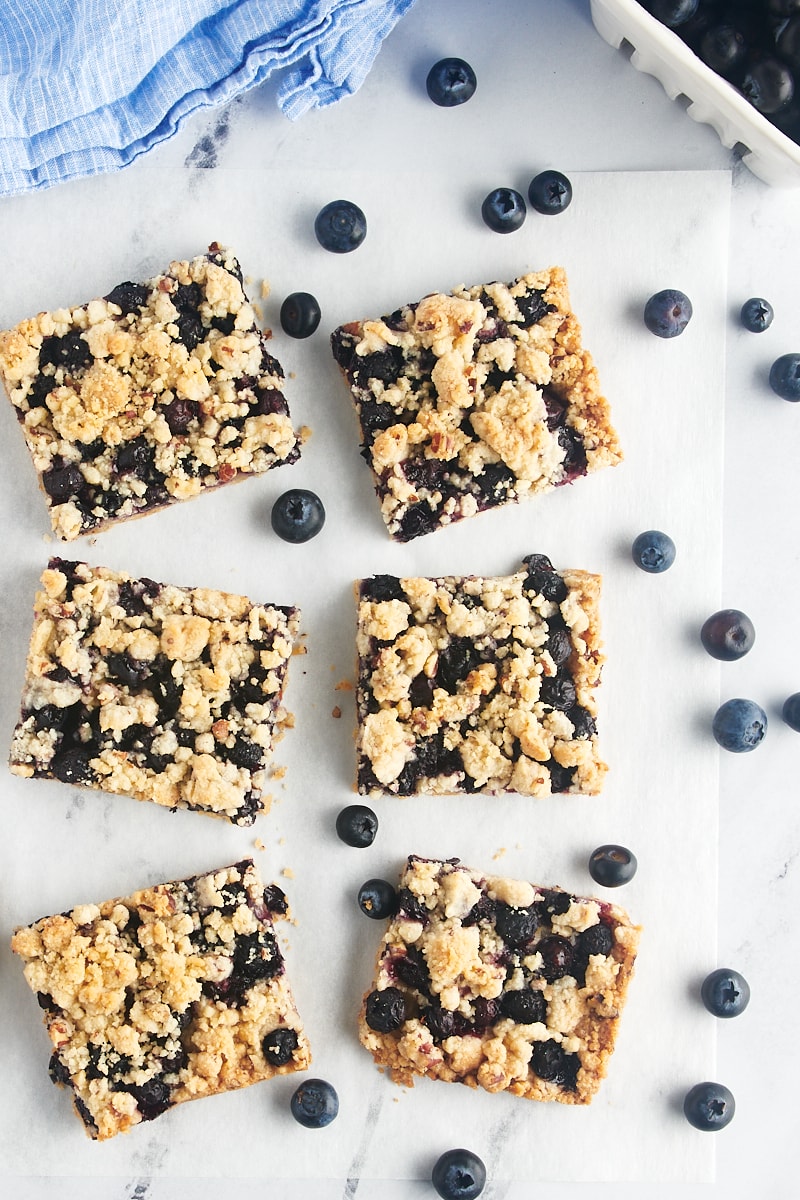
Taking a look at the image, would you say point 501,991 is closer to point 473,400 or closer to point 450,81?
point 473,400

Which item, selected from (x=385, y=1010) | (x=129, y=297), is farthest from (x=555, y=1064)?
(x=129, y=297)

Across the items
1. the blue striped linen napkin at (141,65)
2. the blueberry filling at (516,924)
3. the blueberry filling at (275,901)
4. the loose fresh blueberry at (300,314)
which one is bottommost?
the blueberry filling at (516,924)

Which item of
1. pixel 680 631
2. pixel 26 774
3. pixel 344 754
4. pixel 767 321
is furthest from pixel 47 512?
pixel 767 321

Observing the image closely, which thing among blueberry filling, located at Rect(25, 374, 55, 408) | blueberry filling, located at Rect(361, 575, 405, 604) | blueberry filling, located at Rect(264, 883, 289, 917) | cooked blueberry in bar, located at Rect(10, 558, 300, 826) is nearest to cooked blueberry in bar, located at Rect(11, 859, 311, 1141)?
blueberry filling, located at Rect(264, 883, 289, 917)

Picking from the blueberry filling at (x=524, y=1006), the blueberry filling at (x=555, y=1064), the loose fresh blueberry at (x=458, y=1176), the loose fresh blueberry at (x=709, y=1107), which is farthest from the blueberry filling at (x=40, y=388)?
the loose fresh blueberry at (x=709, y=1107)

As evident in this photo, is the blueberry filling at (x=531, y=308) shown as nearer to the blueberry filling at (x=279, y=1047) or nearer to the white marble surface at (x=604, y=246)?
the white marble surface at (x=604, y=246)

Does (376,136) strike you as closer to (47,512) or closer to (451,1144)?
(47,512)
